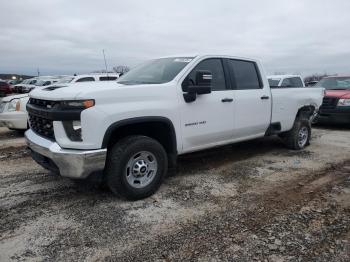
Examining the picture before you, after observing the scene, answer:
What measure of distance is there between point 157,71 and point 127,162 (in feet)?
5.38

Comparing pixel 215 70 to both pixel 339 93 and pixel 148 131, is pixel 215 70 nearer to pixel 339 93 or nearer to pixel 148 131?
pixel 148 131

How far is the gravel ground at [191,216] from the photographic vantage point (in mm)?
3262

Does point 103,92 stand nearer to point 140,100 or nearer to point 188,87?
point 140,100

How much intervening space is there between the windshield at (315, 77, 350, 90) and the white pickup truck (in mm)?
6423

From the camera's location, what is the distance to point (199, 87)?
476 cm

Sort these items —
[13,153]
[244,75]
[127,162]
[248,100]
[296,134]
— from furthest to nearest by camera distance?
[296,134] < [13,153] < [244,75] < [248,100] < [127,162]

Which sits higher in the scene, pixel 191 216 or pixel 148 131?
pixel 148 131

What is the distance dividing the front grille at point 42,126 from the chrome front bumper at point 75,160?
20 cm

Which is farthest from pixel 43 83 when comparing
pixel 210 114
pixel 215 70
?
pixel 210 114

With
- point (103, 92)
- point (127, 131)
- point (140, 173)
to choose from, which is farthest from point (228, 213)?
point (103, 92)

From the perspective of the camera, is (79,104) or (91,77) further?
(91,77)

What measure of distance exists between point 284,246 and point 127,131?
227cm

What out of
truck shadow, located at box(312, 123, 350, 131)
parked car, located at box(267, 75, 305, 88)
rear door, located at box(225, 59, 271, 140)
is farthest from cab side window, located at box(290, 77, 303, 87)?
rear door, located at box(225, 59, 271, 140)

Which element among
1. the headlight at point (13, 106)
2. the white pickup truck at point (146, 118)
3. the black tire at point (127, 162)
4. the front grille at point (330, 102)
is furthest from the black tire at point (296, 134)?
the headlight at point (13, 106)
